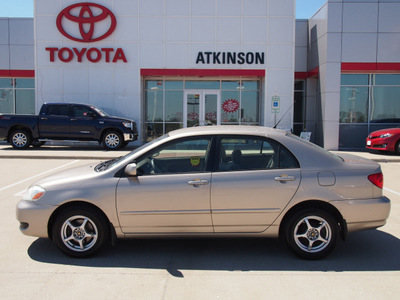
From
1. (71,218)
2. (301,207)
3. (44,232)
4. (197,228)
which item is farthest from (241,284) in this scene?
(44,232)

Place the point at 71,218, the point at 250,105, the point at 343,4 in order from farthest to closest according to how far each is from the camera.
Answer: the point at 250,105
the point at 343,4
the point at 71,218

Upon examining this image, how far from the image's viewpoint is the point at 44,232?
4270 millimetres

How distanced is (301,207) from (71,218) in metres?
2.63

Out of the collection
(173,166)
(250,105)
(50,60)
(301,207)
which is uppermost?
(50,60)

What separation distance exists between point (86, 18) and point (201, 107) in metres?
6.95

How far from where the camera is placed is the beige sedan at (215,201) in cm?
416

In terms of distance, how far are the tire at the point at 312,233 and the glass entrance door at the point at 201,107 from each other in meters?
14.7

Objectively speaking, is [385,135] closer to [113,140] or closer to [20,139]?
[113,140]

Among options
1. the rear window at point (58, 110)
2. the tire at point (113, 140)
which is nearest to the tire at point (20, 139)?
the rear window at point (58, 110)

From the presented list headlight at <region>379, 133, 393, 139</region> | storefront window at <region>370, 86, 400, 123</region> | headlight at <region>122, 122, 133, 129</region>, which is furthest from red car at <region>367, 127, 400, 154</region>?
headlight at <region>122, 122, 133, 129</region>

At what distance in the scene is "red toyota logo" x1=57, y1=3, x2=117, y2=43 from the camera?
17.6 meters

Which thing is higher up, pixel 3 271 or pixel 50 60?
pixel 50 60

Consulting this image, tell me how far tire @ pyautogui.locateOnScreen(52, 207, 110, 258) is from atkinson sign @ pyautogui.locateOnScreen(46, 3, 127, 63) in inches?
576

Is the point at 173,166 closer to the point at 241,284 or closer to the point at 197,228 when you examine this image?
the point at 197,228
